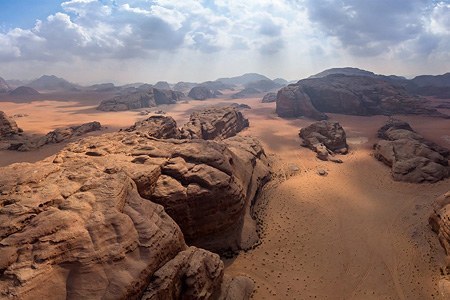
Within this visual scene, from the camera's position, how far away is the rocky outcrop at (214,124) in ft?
82.8

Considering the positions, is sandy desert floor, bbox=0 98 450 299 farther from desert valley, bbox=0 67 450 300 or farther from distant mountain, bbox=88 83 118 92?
distant mountain, bbox=88 83 118 92

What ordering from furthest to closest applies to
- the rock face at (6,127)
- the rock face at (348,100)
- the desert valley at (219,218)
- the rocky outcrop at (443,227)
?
1. the rock face at (348,100)
2. the rock face at (6,127)
3. the rocky outcrop at (443,227)
4. the desert valley at (219,218)

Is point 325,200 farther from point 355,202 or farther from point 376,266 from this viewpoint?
point 376,266

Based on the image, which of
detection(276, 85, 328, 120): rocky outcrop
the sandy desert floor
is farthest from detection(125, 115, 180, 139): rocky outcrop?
detection(276, 85, 328, 120): rocky outcrop

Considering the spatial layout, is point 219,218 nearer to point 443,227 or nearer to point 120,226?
point 120,226

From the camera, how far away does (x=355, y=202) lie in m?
16.0

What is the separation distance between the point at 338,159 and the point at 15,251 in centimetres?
2120

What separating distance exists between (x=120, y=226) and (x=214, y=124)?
21.5 m

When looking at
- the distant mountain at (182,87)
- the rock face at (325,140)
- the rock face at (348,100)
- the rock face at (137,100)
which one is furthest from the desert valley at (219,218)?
the distant mountain at (182,87)

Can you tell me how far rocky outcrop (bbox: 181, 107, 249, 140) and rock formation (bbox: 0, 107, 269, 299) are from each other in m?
12.6

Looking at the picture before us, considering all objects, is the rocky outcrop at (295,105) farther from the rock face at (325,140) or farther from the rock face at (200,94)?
the rock face at (200,94)

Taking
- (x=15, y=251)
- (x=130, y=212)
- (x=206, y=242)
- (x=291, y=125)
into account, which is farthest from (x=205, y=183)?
(x=291, y=125)

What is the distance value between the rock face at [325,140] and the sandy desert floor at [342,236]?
163cm

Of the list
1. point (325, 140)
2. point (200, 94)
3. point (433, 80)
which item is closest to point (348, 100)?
point (325, 140)
